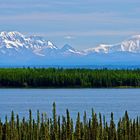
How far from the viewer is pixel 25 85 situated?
189875 mm

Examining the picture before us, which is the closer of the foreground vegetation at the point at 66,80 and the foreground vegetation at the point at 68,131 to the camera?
the foreground vegetation at the point at 68,131

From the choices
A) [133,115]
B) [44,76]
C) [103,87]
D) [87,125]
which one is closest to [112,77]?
[103,87]

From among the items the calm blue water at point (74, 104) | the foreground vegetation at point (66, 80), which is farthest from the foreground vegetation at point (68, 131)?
the foreground vegetation at point (66, 80)

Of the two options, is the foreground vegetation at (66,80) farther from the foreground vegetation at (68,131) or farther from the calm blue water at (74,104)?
the foreground vegetation at (68,131)

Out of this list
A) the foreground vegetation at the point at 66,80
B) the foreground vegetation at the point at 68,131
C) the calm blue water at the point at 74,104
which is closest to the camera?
the foreground vegetation at the point at 68,131

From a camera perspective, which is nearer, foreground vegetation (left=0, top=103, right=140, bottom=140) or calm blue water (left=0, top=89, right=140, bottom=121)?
foreground vegetation (left=0, top=103, right=140, bottom=140)

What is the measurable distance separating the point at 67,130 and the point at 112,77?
142 meters

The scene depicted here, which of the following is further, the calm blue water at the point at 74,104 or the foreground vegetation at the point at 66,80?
the foreground vegetation at the point at 66,80

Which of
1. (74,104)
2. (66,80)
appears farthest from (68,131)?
Result: (66,80)

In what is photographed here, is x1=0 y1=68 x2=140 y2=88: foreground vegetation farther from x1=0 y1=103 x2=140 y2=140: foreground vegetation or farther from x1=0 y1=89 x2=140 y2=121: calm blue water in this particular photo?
x1=0 y1=103 x2=140 y2=140: foreground vegetation

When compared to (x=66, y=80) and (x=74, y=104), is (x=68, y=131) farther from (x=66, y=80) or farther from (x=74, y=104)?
(x=66, y=80)

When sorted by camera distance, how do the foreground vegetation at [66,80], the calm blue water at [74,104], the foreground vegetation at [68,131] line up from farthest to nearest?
1. the foreground vegetation at [66,80]
2. the calm blue water at [74,104]
3. the foreground vegetation at [68,131]

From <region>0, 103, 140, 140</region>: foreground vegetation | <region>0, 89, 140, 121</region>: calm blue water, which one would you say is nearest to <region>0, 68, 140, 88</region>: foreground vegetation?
<region>0, 89, 140, 121</region>: calm blue water

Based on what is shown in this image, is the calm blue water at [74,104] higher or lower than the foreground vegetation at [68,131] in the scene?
lower
